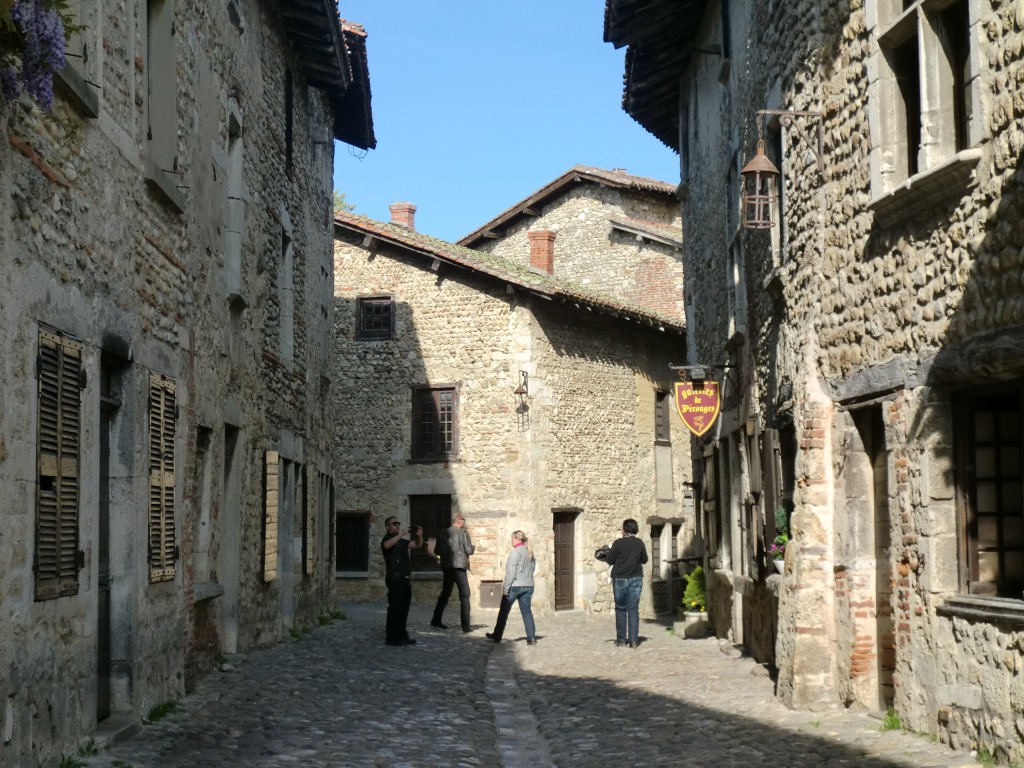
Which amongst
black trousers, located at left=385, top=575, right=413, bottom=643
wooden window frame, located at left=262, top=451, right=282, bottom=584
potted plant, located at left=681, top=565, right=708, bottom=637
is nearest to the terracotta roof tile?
potted plant, located at left=681, top=565, right=708, bottom=637

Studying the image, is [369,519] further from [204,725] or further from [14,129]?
[14,129]

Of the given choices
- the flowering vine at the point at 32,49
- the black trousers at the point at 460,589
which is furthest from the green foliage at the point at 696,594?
the flowering vine at the point at 32,49

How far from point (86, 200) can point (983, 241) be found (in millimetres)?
4904

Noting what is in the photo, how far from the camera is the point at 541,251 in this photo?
29.5 meters

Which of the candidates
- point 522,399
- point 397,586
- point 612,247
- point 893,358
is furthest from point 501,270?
point 893,358

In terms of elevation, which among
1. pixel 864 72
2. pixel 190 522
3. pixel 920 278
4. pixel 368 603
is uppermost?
pixel 864 72

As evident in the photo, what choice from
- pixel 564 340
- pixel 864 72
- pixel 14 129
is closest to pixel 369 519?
pixel 564 340

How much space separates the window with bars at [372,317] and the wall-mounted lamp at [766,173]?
46.7ft

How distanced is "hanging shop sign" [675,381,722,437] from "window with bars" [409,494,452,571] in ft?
35.3

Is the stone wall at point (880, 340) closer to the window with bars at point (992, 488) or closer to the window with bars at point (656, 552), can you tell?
the window with bars at point (992, 488)

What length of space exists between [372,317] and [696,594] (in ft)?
35.2

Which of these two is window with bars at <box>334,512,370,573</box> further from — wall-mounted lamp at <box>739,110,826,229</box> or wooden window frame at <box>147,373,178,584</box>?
wooden window frame at <box>147,373,178,584</box>

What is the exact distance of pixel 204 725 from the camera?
870cm

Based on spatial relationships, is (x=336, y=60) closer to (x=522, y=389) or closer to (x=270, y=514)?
(x=270, y=514)
